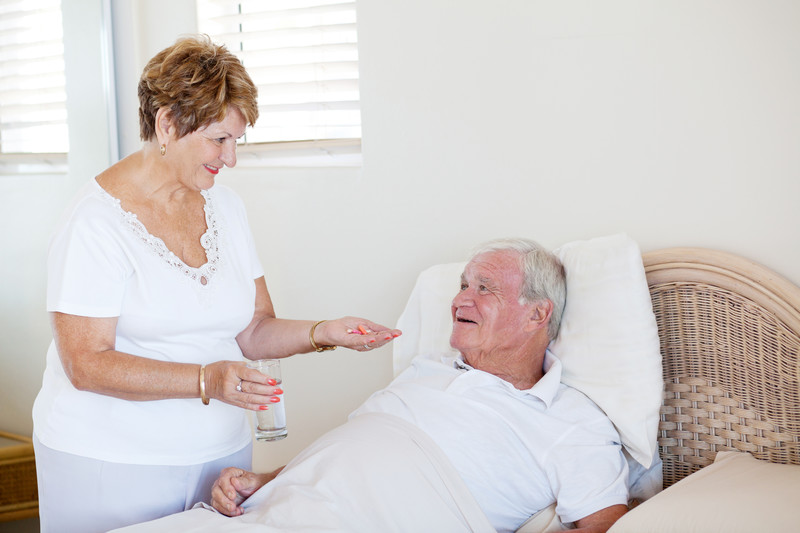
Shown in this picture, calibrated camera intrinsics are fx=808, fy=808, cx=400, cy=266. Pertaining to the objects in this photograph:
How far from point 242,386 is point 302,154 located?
4.26 feet

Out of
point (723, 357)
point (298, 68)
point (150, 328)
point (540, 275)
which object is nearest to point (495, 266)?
point (540, 275)

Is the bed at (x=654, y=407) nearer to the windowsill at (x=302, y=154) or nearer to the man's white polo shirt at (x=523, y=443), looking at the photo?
the man's white polo shirt at (x=523, y=443)

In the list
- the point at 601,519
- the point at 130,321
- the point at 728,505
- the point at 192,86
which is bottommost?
the point at 601,519

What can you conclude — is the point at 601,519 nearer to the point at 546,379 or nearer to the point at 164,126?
the point at 546,379

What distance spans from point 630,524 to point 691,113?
1008mm

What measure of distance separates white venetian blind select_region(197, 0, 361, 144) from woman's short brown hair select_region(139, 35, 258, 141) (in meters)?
0.89

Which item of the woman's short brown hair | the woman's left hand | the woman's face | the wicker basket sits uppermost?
the woman's short brown hair

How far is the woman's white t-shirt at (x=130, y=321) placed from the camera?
5.58 feet

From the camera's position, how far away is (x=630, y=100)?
6.73ft

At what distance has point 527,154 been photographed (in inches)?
87.4

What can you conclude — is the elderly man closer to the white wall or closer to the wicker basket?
the white wall

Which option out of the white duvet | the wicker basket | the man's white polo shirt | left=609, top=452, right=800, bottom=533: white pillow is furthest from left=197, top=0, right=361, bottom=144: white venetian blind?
left=609, top=452, right=800, bottom=533: white pillow

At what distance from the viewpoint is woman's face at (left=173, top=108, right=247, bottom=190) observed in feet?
5.81

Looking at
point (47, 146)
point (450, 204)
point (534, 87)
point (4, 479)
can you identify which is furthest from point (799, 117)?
point (4, 479)
